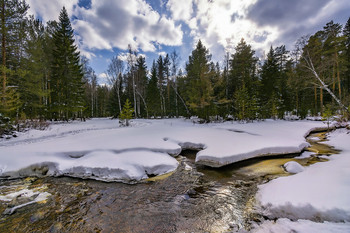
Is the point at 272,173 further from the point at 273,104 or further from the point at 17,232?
the point at 273,104

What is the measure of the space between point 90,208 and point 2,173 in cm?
422

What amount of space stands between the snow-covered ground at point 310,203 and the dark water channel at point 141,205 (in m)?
0.50

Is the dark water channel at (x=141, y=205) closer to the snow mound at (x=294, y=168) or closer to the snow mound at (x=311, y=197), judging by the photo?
the snow mound at (x=294, y=168)

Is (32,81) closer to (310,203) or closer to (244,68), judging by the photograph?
(310,203)

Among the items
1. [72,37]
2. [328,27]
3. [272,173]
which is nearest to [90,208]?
[272,173]

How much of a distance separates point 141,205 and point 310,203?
409cm

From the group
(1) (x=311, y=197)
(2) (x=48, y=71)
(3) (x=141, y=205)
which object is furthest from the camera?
(2) (x=48, y=71)

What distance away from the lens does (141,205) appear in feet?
13.1

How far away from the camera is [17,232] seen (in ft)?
9.76

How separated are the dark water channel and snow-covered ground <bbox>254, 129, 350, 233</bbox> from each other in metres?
0.50

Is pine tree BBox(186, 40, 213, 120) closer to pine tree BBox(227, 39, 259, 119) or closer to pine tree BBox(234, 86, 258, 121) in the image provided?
pine tree BBox(234, 86, 258, 121)

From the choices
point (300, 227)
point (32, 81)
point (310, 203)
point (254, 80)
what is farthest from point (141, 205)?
point (254, 80)

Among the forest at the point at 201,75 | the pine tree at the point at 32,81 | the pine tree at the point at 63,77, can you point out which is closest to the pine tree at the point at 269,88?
the forest at the point at 201,75

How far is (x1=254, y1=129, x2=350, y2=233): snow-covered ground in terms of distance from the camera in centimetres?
255
